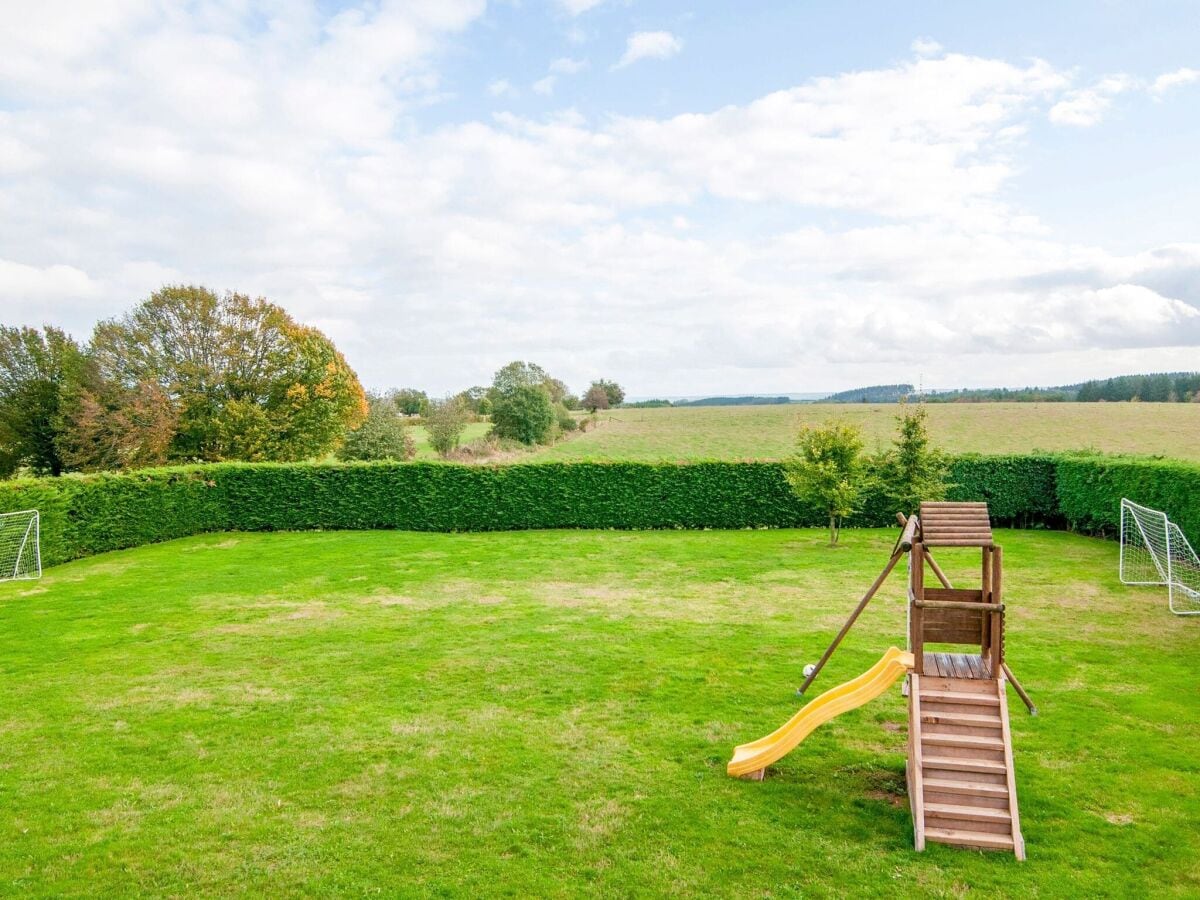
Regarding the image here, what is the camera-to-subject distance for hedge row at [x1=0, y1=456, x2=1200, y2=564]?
20469mm

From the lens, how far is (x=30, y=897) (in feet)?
15.9

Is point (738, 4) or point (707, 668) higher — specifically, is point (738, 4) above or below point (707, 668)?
above

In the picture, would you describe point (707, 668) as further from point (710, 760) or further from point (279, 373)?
point (279, 373)

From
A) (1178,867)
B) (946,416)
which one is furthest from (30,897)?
(946,416)

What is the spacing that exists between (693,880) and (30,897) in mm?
4450

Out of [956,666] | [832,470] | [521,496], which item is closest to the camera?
[956,666]

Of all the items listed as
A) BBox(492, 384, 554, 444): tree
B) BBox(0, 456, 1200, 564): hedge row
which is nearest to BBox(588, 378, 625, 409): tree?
BBox(492, 384, 554, 444): tree

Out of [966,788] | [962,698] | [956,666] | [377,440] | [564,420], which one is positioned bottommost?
[966,788]

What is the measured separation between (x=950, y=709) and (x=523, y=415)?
149 ft

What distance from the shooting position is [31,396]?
113ft

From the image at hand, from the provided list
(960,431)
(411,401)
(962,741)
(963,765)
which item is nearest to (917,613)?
(962,741)

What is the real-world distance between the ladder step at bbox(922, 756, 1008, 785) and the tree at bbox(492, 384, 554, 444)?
150 ft

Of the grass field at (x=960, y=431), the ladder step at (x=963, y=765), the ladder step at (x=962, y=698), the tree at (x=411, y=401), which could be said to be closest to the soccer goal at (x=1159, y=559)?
the ladder step at (x=962, y=698)

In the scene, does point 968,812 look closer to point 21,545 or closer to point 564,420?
point 21,545
